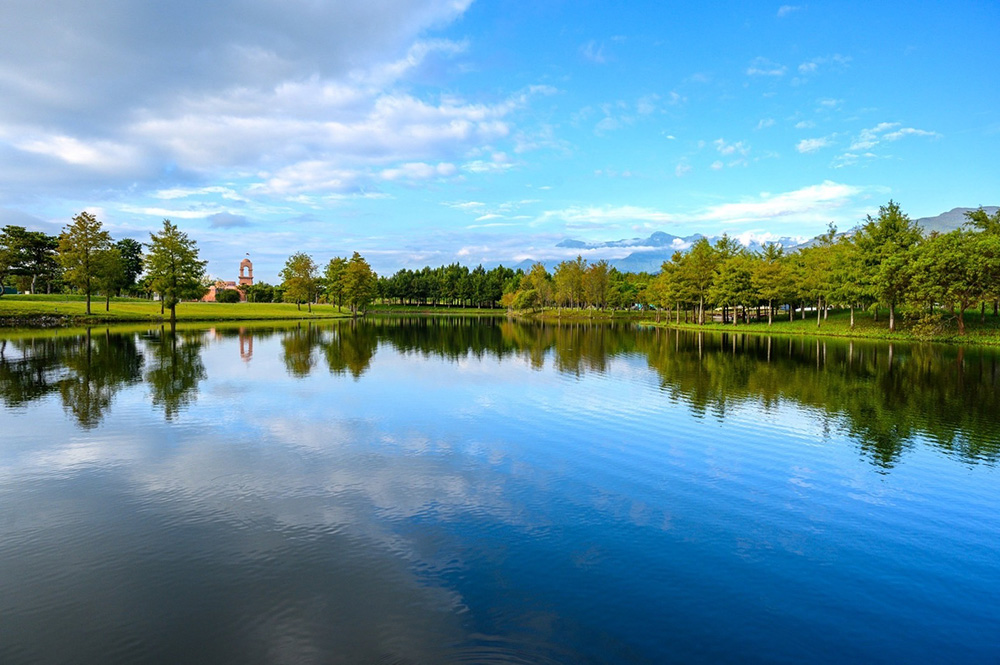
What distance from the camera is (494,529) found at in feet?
32.9

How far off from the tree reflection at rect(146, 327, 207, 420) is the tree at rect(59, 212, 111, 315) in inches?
1430

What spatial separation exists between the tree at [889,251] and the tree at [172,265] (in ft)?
287

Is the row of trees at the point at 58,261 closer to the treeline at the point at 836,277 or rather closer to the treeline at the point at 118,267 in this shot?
the treeline at the point at 118,267

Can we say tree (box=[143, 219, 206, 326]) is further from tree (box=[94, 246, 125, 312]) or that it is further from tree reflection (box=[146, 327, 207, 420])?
tree reflection (box=[146, 327, 207, 420])

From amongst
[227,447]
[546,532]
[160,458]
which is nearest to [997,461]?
[546,532]

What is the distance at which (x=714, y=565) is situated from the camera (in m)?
8.85

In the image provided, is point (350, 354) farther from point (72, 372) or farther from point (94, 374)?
point (72, 372)

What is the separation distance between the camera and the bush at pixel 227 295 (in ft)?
504

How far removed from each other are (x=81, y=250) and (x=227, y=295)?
8429 centimetres

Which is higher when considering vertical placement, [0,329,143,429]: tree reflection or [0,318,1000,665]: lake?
[0,329,143,429]: tree reflection

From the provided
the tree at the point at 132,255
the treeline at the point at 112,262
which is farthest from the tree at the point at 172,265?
the tree at the point at 132,255

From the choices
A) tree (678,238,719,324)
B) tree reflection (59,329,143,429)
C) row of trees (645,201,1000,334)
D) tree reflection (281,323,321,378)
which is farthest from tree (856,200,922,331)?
tree reflection (59,329,143,429)

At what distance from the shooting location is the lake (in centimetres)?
696

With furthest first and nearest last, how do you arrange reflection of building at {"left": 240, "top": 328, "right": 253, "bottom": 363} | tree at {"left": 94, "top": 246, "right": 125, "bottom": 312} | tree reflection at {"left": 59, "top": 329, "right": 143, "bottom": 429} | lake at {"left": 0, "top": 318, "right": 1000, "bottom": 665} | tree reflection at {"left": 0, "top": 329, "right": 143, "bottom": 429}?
tree at {"left": 94, "top": 246, "right": 125, "bottom": 312}, reflection of building at {"left": 240, "top": 328, "right": 253, "bottom": 363}, tree reflection at {"left": 0, "top": 329, "right": 143, "bottom": 429}, tree reflection at {"left": 59, "top": 329, "right": 143, "bottom": 429}, lake at {"left": 0, "top": 318, "right": 1000, "bottom": 665}
